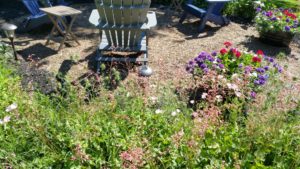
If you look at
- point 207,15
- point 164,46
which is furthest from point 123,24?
point 207,15

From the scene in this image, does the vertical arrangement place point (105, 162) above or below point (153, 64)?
above

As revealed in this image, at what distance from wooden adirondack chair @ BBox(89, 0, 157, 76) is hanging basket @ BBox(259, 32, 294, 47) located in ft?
7.79

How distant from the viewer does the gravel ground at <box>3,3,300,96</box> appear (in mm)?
4684

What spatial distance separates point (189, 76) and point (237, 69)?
600mm

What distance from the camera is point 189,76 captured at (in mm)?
3896

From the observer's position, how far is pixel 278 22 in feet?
18.4

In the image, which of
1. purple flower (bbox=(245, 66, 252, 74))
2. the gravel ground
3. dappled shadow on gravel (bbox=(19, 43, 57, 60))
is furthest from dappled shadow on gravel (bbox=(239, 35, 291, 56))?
dappled shadow on gravel (bbox=(19, 43, 57, 60))

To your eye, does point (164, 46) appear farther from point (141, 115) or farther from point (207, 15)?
point (141, 115)

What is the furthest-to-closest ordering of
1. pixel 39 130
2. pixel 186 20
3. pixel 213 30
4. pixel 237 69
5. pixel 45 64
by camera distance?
1. pixel 186 20
2. pixel 213 30
3. pixel 45 64
4. pixel 237 69
5. pixel 39 130

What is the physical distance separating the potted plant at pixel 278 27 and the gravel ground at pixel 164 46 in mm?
154

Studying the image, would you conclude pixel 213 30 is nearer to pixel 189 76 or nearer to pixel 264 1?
pixel 264 1

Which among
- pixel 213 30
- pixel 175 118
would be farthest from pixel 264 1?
pixel 175 118

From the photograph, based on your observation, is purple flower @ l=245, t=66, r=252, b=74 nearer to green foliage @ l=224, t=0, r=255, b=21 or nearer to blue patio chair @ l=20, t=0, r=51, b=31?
green foliage @ l=224, t=0, r=255, b=21

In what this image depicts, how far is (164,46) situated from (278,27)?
2132mm
